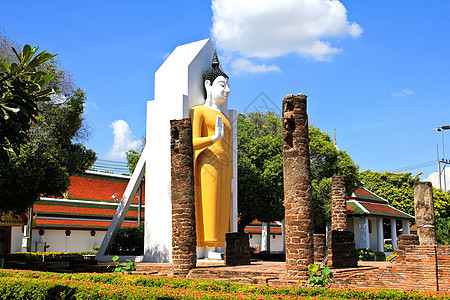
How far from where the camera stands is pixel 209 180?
15.6 m

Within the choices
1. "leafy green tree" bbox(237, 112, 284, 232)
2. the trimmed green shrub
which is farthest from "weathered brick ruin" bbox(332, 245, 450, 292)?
"leafy green tree" bbox(237, 112, 284, 232)

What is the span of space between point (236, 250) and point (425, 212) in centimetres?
615

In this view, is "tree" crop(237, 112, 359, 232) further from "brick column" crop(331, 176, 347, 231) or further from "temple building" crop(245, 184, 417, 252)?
"brick column" crop(331, 176, 347, 231)

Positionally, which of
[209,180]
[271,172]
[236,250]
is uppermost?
[271,172]

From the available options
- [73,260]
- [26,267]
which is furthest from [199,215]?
[26,267]

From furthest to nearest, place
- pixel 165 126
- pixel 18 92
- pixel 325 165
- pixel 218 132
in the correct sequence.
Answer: pixel 325 165, pixel 165 126, pixel 218 132, pixel 18 92

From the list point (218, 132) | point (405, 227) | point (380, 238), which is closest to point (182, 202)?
point (218, 132)

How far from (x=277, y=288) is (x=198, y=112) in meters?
8.51

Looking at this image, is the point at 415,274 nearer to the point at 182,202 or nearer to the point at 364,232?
the point at 182,202

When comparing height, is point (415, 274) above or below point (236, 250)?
below

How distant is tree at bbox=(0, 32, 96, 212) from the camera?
11.4 metres

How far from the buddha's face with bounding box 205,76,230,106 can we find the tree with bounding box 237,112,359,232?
17.8ft

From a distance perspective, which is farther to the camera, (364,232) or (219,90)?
(364,232)

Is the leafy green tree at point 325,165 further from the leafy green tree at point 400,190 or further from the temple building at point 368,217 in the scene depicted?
the leafy green tree at point 400,190
